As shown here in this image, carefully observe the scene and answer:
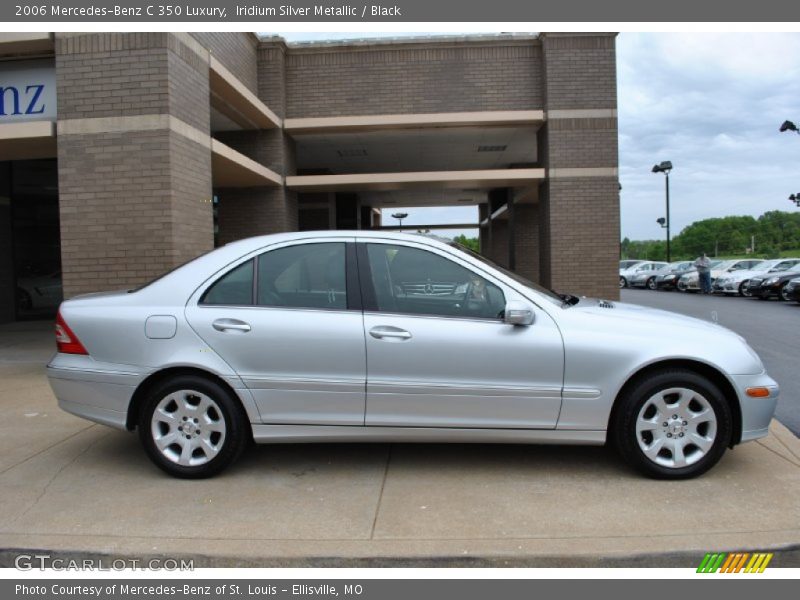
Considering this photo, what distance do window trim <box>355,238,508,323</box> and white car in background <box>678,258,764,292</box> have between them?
77.6 ft

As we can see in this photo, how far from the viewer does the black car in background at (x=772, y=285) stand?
19.3 m

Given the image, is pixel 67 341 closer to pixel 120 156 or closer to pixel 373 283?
pixel 373 283

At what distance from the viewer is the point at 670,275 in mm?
29641

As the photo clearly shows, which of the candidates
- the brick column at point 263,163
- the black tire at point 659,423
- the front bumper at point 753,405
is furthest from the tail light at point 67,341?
the brick column at point 263,163

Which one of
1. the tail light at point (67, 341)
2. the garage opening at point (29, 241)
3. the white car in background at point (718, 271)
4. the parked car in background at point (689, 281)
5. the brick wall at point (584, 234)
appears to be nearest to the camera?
the tail light at point (67, 341)

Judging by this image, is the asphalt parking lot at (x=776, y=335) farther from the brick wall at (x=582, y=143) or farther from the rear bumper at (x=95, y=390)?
the rear bumper at (x=95, y=390)

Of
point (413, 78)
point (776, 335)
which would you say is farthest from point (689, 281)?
point (413, 78)

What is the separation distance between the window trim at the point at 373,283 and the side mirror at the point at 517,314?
10 centimetres

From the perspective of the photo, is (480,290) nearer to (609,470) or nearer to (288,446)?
(609,470)

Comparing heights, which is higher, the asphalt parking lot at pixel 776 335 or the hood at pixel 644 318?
the hood at pixel 644 318

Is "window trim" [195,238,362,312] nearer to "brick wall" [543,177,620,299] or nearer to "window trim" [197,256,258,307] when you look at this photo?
"window trim" [197,256,258,307]

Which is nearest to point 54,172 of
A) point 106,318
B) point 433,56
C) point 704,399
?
point 433,56

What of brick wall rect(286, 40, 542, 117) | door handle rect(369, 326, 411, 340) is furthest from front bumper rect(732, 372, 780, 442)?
brick wall rect(286, 40, 542, 117)

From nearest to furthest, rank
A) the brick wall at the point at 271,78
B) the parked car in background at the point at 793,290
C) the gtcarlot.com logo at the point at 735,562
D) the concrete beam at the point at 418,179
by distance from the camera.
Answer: the gtcarlot.com logo at the point at 735,562 < the brick wall at the point at 271,78 < the concrete beam at the point at 418,179 < the parked car in background at the point at 793,290
